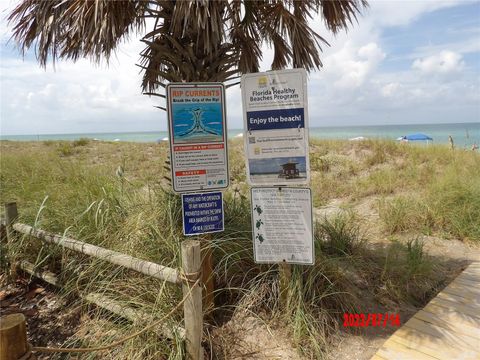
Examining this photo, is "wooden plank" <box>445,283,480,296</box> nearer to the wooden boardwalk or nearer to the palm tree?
the wooden boardwalk

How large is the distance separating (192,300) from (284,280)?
89cm

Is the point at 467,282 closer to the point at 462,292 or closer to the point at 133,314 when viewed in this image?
the point at 462,292

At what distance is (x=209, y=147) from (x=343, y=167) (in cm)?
861

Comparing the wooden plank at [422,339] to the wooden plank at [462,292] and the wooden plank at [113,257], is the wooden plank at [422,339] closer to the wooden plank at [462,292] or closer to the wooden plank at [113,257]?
the wooden plank at [462,292]

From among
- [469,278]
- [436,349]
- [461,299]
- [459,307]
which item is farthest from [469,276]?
[436,349]

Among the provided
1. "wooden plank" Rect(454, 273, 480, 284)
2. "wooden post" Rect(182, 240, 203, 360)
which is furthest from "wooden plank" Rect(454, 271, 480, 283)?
"wooden post" Rect(182, 240, 203, 360)

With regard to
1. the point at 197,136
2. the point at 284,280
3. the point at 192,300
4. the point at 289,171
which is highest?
the point at 197,136

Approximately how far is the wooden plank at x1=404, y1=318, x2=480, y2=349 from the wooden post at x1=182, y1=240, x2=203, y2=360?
1924 mm

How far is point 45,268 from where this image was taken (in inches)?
150

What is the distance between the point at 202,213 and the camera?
2.74m

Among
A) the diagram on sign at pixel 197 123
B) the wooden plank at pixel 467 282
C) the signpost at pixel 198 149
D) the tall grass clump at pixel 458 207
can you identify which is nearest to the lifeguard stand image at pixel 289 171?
the signpost at pixel 198 149

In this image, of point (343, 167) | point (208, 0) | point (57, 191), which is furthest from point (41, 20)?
point (343, 167)

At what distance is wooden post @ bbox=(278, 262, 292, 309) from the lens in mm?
2826

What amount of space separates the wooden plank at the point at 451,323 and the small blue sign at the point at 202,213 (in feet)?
6.94
